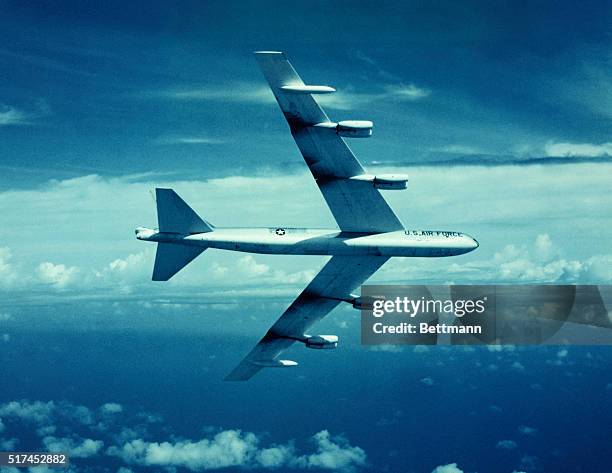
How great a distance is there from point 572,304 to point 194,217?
86.8 feet

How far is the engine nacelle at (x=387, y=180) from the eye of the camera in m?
37.3

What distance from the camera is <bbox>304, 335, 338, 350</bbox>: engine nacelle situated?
142ft

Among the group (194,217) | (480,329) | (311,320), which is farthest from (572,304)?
(194,217)

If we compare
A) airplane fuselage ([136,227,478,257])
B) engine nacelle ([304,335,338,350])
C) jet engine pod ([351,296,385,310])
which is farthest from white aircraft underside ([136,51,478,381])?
engine nacelle ([304,335,338,350])

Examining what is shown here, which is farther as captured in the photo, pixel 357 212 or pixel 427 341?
pixel 427 341

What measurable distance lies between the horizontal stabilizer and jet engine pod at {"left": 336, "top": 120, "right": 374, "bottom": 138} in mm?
10599

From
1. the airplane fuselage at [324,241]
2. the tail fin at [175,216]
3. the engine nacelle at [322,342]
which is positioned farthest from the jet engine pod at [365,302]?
the tail fin at [175,216]

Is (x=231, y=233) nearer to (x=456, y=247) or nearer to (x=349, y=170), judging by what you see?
(x=349, y=170)

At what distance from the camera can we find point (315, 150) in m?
36.8

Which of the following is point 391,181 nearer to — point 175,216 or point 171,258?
point 175,216

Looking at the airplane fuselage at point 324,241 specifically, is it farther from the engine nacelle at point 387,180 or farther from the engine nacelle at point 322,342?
the engine nacelle at point 322,342

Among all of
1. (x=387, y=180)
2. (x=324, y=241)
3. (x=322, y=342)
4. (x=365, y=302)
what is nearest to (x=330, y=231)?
(x=324, y=241)

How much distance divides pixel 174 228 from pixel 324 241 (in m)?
8.53

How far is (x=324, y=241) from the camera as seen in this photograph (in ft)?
128
